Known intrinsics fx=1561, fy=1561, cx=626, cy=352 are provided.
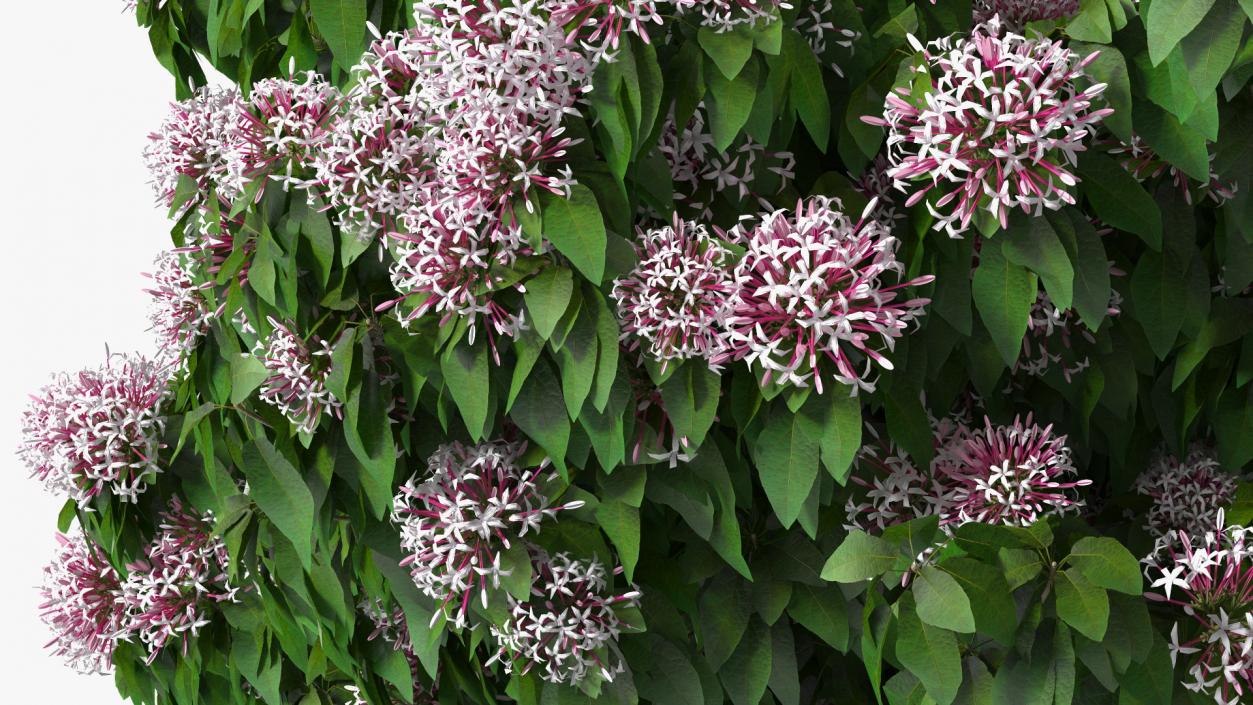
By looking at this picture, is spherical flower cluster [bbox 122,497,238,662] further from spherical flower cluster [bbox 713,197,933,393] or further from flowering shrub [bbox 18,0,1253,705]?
spherical flower cluster [bbox 713,197,933,393]

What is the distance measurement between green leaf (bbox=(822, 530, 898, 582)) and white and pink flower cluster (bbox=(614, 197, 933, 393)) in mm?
324

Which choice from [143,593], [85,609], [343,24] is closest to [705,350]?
[343,24]

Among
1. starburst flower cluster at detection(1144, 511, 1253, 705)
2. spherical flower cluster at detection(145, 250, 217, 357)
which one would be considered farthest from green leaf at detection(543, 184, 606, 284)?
starburst flower cluster at detection(1144, 511, 1253, 705)

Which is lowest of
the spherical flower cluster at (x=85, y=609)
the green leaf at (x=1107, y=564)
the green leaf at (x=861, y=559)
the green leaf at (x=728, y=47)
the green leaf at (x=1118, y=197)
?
the spherical flower cluster at (x=85, y=609)

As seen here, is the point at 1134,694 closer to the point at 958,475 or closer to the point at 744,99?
the point at 958,475

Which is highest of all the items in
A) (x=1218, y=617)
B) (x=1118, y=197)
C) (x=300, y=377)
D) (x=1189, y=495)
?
(x=1118, y=197)

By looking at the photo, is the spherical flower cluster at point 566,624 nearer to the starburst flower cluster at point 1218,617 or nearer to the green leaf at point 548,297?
the green leaf at point 548,297

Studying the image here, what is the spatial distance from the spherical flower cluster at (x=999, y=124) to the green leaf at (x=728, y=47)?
0.30 metres

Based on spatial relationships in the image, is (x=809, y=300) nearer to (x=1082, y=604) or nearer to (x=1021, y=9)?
(x=1082, y=604)

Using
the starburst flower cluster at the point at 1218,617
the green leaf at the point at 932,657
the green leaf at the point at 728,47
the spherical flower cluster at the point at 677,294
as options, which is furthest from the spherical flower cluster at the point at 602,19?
the starburst flower cluster at the point at 1218,617

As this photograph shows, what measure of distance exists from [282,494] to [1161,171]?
216cm

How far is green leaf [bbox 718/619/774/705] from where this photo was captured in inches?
142

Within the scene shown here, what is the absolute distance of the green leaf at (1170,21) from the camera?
10.1ft

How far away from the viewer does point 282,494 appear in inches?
138
